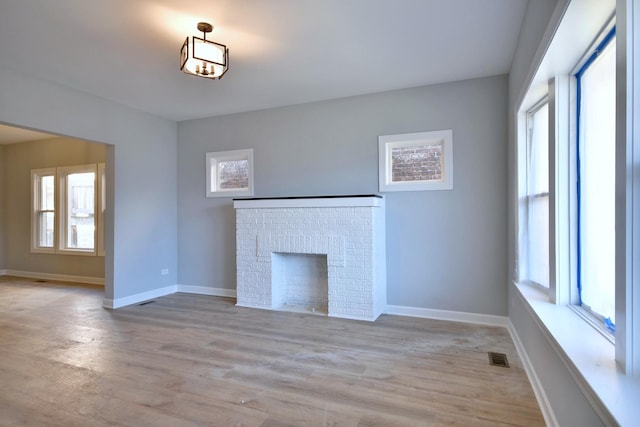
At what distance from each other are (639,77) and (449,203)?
296 centimetres

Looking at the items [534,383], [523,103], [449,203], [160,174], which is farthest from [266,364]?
[160,174]

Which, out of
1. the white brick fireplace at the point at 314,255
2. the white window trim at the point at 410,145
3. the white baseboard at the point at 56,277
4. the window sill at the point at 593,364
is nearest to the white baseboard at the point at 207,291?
the white brick fireplace at the point at 314,255

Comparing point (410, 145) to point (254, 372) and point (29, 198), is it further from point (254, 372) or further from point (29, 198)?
point (29, 198)

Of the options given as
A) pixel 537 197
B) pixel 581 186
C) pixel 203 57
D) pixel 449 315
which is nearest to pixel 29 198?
pixel 203 57

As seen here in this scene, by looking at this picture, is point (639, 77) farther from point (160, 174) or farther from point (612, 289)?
point (160, 174)

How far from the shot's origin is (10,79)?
3629 millimetres

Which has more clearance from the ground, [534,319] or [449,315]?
[534,319]

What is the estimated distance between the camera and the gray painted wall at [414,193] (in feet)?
12.7

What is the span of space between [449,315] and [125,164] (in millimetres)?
4714

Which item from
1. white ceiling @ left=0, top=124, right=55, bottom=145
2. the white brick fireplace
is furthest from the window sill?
white ceiling @ left=0, top=124, right=55, bottom=145

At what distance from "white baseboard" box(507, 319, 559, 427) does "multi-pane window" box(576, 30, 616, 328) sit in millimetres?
627

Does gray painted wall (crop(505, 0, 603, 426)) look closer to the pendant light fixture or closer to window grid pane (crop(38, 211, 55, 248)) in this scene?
the pendant light fixture

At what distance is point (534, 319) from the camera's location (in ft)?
7.59

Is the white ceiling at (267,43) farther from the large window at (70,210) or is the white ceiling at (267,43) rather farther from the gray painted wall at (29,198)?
the gray painted wall at (29,198)
